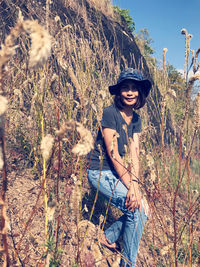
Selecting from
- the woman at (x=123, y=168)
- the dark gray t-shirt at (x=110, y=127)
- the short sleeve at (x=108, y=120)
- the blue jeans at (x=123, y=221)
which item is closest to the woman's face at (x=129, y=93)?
the woman at (x=123, y=168)

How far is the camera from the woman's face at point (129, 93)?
6.46 ft

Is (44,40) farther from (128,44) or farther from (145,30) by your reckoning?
(145,30)

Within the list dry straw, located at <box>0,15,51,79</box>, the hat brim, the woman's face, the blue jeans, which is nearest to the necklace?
the woman's face

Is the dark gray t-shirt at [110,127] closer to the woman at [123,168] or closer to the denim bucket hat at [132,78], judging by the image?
the woman at [123,168]

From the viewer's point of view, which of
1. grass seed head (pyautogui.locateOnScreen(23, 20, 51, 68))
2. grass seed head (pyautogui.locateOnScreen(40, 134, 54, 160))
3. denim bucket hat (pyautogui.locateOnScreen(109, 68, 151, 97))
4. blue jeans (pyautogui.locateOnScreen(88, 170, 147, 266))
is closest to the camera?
grass seed head (pyautogui.locateOnScreen(23, 20, 51, 68))

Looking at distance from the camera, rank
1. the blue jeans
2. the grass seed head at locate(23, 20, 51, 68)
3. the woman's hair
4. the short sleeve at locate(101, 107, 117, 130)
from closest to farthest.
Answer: the grass seed head at locate(23, 20, 51, 68), the blue jeans, the short sleeve at locate(101, 107, 117, 130), the woman's hair

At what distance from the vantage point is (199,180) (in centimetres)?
351

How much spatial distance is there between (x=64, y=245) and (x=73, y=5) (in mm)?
4379

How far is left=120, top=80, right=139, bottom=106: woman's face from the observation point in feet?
6.46

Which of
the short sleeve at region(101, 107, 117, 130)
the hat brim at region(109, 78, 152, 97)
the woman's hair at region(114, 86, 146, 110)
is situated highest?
the hat brim at region(109, 78, 152, 97)

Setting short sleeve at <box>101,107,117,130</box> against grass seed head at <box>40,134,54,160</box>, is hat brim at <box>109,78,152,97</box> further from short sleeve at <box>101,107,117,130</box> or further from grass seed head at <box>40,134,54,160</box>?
grass seed head at <box>40,134,54,160</box>

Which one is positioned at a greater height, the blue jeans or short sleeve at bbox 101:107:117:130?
short sleeve at bbox 101:107:117:130

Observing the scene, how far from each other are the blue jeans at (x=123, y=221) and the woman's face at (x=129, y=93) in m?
0.67

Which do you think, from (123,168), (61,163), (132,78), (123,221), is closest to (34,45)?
(123,168)
